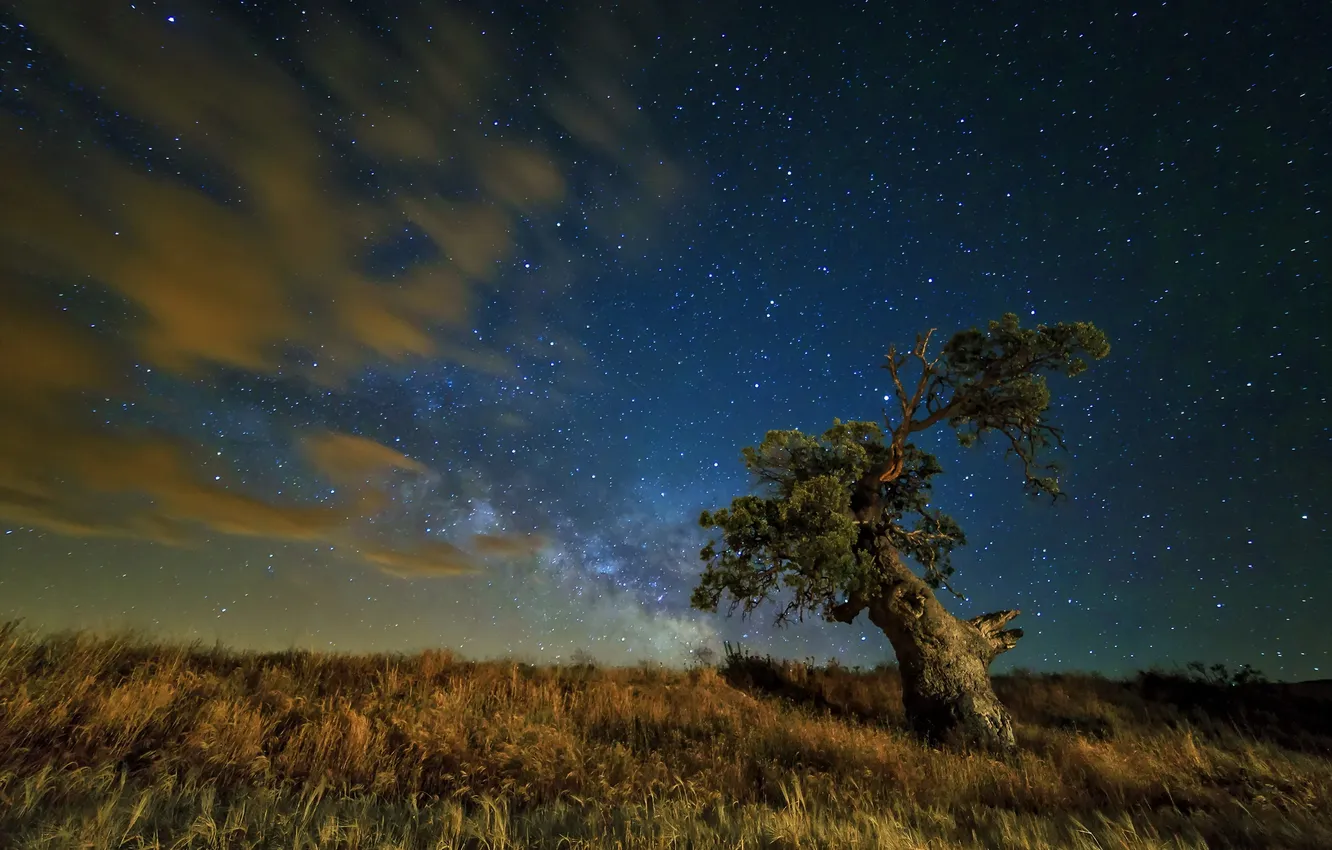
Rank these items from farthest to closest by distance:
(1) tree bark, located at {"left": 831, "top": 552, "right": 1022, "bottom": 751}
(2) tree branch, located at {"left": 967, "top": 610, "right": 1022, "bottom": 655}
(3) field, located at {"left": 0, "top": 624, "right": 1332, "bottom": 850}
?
1. (2) tree branch, located at {"left": 967, "top": 610, "right": 1022, "bottom": 655}
2. (1) tree bark, located at {"left": 831, "top": 552, "right": 1022, "bottom": 751}
3. (3) field, located at {"left": 0, "top": 624, "right": 1332, "bottom": 850}

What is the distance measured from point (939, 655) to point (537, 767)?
998cm

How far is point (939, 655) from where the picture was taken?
1373 cm

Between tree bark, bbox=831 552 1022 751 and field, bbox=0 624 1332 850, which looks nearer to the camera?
field, bbox=0 624 1332 850

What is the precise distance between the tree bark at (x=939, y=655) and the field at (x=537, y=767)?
840 millimetres

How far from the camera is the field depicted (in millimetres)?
5191

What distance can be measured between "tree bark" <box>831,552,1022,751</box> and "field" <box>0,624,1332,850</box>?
0.84 m

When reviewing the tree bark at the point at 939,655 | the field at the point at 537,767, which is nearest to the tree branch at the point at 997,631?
the tree bark at the point at 939,655

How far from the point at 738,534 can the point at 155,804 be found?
1116 centimetres

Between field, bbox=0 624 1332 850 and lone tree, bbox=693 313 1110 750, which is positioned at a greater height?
lone tree, bbox=693 313 1110 750

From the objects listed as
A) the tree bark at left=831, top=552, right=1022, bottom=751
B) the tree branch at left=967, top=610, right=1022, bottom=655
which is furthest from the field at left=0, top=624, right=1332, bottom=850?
the tree branch at left=967, top=610, right=1022, bottom=655

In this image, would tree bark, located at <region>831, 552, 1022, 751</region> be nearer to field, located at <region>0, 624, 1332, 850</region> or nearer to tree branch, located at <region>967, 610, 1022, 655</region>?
tree branch, located at <region>967, 610, 1022, 655</region>

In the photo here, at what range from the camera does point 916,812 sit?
655cm

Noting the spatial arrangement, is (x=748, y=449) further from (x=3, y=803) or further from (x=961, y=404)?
(x=3, y=803)

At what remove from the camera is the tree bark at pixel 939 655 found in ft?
41.4
